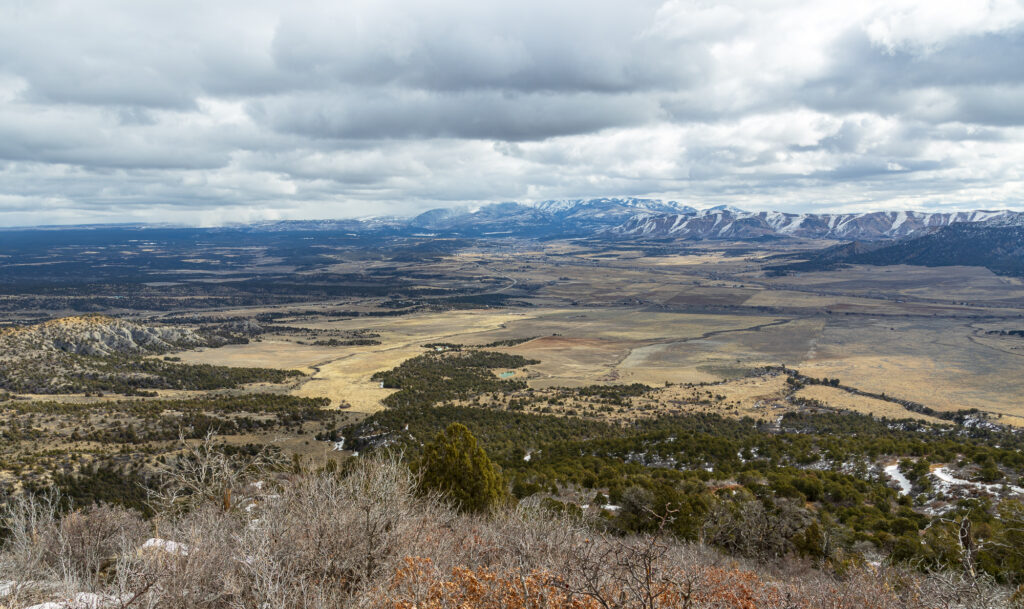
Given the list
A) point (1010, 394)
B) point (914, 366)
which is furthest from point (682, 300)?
point (1010, 394)

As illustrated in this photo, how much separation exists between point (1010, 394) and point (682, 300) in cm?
9996

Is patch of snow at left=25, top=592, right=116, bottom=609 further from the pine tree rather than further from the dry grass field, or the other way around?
the dry grass field

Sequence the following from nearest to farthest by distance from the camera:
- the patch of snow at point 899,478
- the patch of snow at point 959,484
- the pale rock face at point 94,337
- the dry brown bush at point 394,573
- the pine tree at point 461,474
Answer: the dry brown bush at point 394,573 < the pine tree at point 461,474 < the patch of snow at point 959,484 < the patch of snow at point 899,478 < the pale rock face at point 94,337

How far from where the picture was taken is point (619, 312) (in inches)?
5591

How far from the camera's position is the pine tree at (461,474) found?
2089 centimetres

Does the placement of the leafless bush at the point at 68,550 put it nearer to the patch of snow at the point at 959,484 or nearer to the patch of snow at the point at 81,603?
the patch of snow at the point at 81,603

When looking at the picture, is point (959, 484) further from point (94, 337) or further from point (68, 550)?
point (94, 337)

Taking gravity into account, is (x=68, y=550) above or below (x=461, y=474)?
above

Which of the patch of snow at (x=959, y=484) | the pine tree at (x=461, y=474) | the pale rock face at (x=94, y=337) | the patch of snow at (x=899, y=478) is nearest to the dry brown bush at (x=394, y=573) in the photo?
the pine tree at (x=461, y=474)

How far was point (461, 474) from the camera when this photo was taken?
2141cm

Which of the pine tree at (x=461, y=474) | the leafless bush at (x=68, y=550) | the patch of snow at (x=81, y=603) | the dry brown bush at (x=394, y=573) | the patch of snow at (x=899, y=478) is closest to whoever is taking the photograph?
the dry brown bush at (x=394, y=573)

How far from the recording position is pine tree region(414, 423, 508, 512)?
2089 centimetres

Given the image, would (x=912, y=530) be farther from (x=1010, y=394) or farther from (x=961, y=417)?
(x=1010, y=394)

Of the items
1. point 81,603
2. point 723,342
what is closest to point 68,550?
point 81,603
